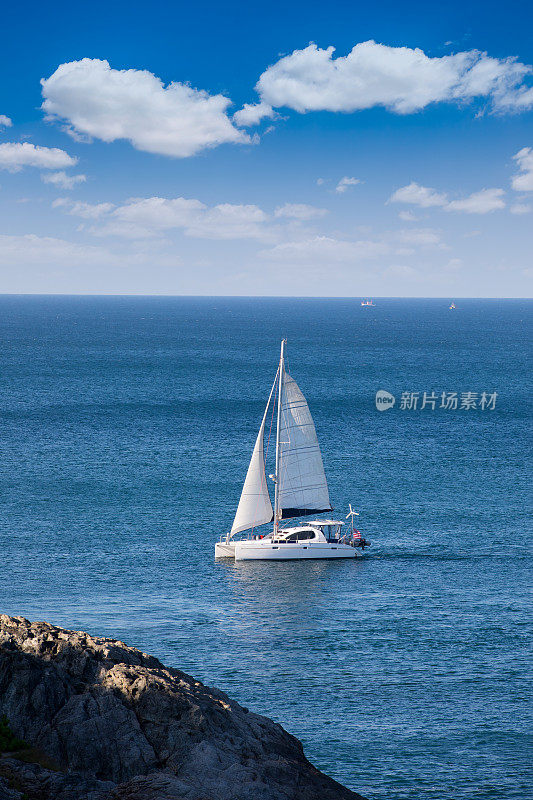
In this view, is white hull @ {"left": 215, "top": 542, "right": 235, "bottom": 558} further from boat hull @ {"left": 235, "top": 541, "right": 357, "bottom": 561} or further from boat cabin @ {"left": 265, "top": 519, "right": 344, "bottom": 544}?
boat cabin @ {"left": 265, "top": 519, "right": 344, "bottom": 544}

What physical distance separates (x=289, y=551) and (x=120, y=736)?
1888 inches

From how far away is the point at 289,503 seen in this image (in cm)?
8138

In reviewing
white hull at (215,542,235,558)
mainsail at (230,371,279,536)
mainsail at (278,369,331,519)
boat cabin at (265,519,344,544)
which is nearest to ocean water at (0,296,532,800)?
white hull at (215,542,235,558)

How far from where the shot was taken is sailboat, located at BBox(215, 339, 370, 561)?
Result: 76.6 m

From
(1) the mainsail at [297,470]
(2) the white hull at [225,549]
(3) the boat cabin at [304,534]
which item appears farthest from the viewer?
(1) the mainsail at [297,470]

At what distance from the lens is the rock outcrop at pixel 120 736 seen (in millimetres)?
27594

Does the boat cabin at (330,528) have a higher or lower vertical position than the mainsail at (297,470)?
lower

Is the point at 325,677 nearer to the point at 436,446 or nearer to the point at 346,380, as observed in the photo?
the point at 436,446

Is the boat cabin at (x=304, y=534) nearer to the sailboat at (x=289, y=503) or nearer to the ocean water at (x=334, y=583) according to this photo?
the sailboat at (x=289, y=503)

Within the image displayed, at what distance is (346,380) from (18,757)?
166 metres

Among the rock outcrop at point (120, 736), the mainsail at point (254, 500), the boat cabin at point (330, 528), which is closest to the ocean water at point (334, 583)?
the boat cabin at point (330, 528)

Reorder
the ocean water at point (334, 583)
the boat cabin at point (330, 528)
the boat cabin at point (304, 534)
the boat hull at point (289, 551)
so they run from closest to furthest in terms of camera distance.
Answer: the ocean water at point (334, 583) < the boat hull at point (289, 551) < the boat cabin at point (304, 534) < the boat cabin at point (330, 528)

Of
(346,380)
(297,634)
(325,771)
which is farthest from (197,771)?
(346,380)

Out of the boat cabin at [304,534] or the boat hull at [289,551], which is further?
the boat cabin at [304,534]
